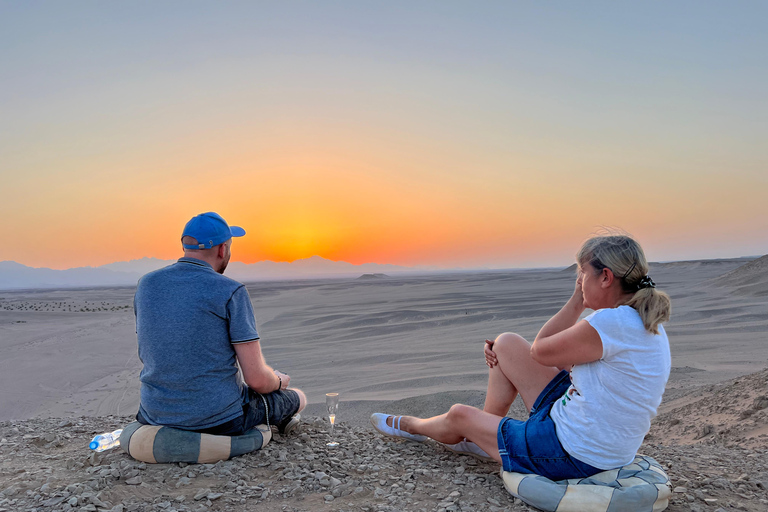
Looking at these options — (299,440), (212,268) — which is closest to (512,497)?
(299,440)

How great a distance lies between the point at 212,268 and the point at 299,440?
5.69 feet

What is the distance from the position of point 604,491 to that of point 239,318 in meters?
2.34

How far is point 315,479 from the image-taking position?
3324 millimetres

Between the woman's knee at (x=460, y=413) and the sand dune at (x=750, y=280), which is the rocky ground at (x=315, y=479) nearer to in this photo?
the woman's knee at (x=460, y=413)

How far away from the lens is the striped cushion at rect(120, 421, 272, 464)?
3.33 metres

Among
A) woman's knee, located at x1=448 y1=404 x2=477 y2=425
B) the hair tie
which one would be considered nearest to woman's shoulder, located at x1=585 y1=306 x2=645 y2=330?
the hair tie

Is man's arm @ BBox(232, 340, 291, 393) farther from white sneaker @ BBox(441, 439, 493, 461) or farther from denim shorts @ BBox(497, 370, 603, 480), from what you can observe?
denim shorts @ BBox(497, 370, 603, 480)

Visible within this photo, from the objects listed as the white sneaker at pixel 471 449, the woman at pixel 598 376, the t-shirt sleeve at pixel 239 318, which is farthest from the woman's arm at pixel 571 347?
the t-shirt sleeve at pixel 239 318

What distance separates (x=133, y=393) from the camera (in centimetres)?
952

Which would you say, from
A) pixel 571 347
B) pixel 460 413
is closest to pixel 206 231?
pixel 460 413

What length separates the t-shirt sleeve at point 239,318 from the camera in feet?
10.3

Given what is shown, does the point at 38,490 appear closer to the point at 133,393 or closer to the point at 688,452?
the point at 688,452

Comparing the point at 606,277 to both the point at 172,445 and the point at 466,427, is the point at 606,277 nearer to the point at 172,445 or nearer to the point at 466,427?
the point at 466,427

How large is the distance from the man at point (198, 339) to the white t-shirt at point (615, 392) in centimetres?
197
